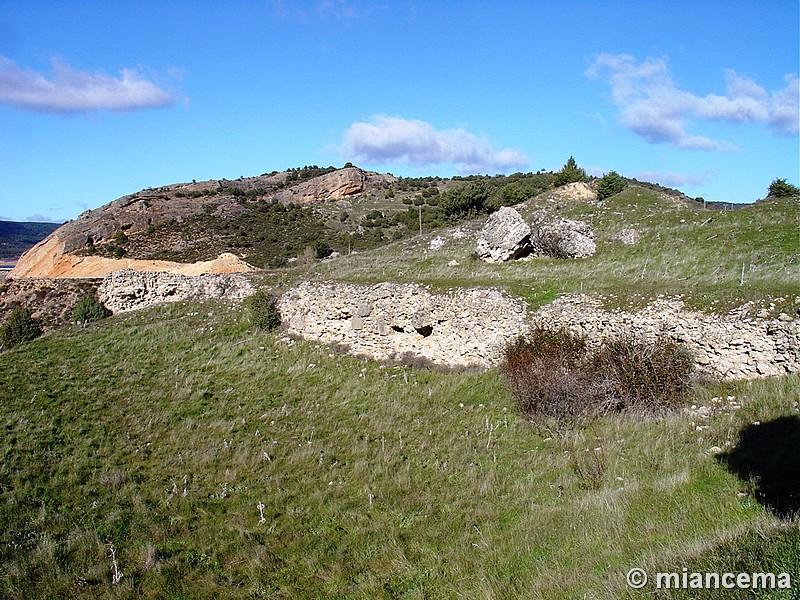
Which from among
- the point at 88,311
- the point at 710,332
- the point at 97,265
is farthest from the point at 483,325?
the point at 97,265

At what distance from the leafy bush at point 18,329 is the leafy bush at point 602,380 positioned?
1915cm

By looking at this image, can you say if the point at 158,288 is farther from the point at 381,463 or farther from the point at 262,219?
the point at 262,219

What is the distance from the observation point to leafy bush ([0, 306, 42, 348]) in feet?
66.3

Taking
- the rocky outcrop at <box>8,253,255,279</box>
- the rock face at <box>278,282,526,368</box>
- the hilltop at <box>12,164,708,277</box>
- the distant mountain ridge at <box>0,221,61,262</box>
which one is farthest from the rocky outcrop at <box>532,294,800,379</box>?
the distant mountain ridge at <box>0,221,61,262</box>

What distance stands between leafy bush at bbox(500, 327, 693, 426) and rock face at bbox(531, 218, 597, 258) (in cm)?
813

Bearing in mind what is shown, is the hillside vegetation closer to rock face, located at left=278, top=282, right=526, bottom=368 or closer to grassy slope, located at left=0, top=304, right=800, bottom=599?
grassy slope, located at left=0, top=304, right=800, bottom=599

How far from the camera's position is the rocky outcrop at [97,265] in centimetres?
3002

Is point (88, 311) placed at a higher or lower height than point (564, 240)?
lower

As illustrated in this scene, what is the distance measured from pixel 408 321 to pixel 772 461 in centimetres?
1037

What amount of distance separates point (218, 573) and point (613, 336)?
400 inches

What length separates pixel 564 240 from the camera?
66.2 feet

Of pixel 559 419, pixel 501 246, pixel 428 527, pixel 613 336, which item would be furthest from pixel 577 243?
pixel 428 527

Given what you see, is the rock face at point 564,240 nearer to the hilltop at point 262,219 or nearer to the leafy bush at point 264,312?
the leafy bush at point 264,312

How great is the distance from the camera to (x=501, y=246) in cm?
2089
